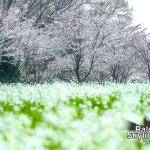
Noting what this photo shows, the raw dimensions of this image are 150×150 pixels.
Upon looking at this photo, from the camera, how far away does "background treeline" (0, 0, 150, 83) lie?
24950 mm

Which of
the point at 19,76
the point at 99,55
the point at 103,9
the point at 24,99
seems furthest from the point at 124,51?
the point at 24,99

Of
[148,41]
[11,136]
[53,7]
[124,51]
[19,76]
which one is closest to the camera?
[11,136]

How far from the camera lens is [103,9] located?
116 feet

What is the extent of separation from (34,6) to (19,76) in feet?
19.8

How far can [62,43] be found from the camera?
2802cm

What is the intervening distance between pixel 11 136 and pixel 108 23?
2502 cm

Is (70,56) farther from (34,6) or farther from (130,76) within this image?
(130,76)

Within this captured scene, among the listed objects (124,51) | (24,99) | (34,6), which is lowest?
(24,99)

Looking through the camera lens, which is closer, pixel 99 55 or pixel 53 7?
pixel 99 55

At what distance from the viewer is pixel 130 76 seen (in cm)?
3653

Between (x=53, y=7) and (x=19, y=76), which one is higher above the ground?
(x=53, y=7)

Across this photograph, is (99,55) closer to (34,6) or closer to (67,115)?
(34,6)

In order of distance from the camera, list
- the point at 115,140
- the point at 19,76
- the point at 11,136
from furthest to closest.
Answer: the point at 19,76 < the point at 11,136 < the point at 115,140

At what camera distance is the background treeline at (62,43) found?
24950 millimetres
